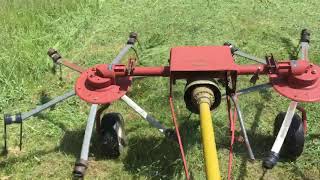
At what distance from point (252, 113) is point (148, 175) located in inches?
67.3

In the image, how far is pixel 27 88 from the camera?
623 cm

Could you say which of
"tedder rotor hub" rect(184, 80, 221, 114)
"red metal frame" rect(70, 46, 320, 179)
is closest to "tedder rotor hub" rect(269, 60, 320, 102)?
"red metal frame" rect(70, 46, 320, 179)

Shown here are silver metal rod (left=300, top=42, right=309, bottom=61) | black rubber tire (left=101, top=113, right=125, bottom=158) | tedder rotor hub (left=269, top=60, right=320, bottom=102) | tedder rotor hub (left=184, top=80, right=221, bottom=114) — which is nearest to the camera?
tedder rotor hub (left=184, top=80, right=221, bottom=114)

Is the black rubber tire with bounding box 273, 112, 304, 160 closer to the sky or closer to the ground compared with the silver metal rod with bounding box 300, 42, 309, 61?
closer to the ground

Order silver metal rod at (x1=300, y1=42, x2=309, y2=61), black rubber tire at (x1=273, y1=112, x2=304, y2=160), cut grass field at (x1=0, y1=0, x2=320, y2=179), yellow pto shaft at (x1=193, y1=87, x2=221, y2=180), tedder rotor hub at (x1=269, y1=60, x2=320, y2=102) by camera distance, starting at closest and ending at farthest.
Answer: yellow pto shaft at (x1=193, y1=87, x2=221, y2=180) → tedder rotor hub at (x1=269, y1=60, x2=320, y2=102) → black rubber tire at (x1=273, y1=112, x2=304, y2=160) → cut grass field at (x1=0, y1=0, x2=320, y2=179) → silver metal rod at (x1=300, y1=42, x2=309, y2=61)

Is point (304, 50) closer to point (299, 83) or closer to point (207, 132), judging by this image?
point (299, 83)

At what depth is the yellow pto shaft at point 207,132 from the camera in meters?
3.45

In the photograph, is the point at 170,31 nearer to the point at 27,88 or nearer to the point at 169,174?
the point at 27,88

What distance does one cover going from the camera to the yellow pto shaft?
11.3 ft

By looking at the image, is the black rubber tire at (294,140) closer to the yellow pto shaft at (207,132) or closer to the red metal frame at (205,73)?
the red metal frame at (205,73)

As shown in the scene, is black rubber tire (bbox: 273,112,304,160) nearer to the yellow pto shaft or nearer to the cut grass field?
the cut grass field

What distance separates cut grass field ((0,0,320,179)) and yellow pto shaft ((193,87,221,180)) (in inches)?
41.4

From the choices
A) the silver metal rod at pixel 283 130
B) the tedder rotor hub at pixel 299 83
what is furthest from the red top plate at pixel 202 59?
the silver metal rod at pixel 283 130

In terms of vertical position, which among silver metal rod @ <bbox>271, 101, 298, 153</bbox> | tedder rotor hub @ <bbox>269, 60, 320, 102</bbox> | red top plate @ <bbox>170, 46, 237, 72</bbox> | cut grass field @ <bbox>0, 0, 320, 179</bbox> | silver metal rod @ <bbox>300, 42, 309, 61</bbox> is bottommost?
cut grass field @ <bbox>0, 0, 320, 179</bbox>
